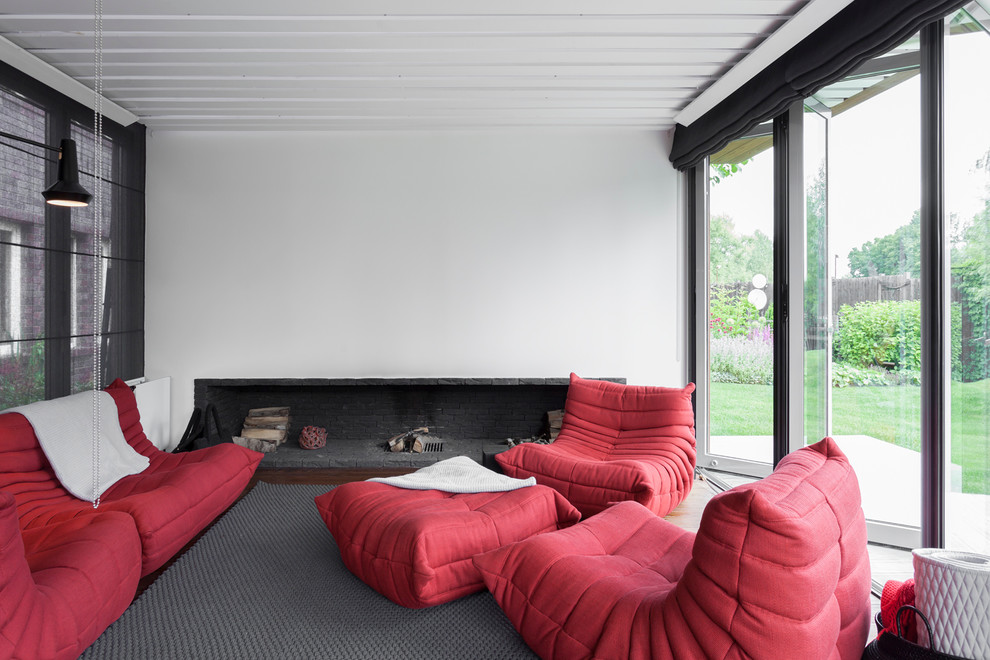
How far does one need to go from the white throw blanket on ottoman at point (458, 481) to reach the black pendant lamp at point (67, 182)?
171 centimetres

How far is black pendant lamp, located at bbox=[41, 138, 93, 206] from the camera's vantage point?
2236 millimetres

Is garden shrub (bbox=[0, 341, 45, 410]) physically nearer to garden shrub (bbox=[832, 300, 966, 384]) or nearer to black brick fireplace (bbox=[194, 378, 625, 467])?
black brick fireplace (bbox=[194, 378, 625, 467])

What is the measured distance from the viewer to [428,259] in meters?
4.26

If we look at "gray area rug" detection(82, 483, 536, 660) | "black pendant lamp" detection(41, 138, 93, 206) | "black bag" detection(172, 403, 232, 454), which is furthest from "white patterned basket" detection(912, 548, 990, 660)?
"black bag" detection(172, 403, 232, 454)

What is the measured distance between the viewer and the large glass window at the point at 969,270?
2020mm

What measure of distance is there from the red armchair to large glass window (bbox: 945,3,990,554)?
3.81ft

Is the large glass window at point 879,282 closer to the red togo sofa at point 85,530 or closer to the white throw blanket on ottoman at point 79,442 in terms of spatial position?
the red togo sofa at point 85,530

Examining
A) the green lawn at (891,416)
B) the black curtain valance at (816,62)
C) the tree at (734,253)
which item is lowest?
the green lawn at (891,416)

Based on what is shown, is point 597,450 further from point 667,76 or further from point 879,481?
point 667,76

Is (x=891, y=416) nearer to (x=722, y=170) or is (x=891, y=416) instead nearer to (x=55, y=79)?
(x=722, y=170)

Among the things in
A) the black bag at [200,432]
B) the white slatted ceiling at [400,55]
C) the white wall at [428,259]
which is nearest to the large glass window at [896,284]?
the white slatted ceiling at [400,55]

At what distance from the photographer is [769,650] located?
1178 mm

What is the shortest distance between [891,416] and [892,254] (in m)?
0.74

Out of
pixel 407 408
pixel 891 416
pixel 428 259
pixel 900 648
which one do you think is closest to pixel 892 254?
pixel 891 416
